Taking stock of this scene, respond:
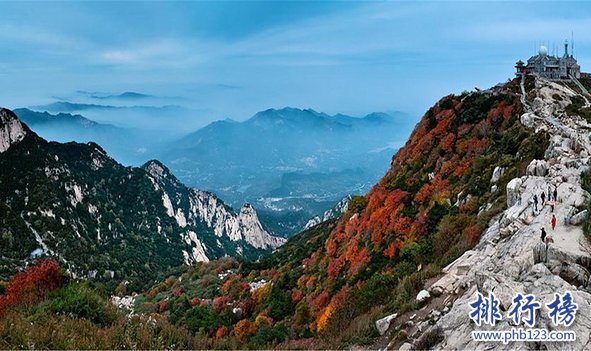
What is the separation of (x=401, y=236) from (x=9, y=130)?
129 meters

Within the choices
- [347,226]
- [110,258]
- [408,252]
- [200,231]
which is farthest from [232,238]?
[408,252]

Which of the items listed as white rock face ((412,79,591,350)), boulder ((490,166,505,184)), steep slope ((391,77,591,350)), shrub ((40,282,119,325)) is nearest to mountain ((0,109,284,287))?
boulder ((490,166,505,184))

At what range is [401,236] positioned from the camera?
22.6m

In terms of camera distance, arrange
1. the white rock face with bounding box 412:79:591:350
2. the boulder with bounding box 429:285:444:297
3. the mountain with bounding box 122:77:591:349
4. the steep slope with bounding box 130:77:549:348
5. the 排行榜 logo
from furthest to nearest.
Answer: the steep slope with bounding box 130:77:549:348, the boulder with bounding box 429:285:444:297, the mountain with bounding box 122:77:591:349, the white rock face with bounding box 412:79:591:350, the 排行榜 logo

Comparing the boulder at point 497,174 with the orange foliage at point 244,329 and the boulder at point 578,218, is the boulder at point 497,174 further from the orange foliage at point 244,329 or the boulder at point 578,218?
the orange foliage at point 244,329

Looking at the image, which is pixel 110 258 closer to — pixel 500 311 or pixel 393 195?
pixel 393 195

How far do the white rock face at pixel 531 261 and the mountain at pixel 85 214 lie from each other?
7095 centimetres

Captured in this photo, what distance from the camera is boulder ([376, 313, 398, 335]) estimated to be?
13.0m

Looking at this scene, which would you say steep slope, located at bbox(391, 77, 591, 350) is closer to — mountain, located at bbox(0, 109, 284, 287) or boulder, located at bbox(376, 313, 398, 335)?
boulder, located at bbox(376, 313, 398, 335)

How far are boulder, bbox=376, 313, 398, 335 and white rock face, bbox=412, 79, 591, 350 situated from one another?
1.43 m

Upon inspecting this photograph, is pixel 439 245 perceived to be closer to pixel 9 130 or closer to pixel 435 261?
pixel 435 261

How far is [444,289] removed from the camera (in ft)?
42.7

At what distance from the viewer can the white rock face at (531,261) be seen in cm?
909

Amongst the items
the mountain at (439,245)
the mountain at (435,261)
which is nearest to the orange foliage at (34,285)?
the mountain at (435,261)
